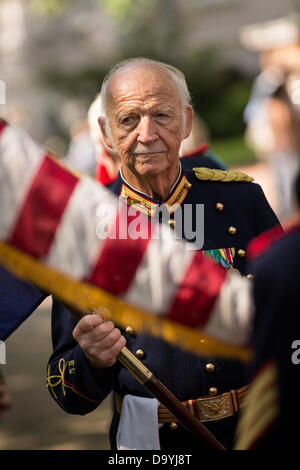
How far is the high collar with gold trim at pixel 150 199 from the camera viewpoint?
3.03 m

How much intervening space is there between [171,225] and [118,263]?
3.16 feet

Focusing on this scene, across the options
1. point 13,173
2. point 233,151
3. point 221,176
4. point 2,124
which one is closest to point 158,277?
point 13,173

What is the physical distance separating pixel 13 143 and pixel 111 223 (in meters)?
0.31

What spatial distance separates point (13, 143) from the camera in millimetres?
2023

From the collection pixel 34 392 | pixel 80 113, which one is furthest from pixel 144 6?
pixel 34 392

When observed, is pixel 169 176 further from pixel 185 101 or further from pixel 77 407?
pixel 77 407

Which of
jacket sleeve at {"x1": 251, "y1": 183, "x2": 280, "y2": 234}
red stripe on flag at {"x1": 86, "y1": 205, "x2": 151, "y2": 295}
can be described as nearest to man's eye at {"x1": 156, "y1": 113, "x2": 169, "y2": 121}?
jacket sleeve at {"x1": 251, "y1": 183, "x2": 280, "y2": 234}

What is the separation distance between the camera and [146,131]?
9.63ft

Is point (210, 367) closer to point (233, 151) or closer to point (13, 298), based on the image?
point (13, 298)

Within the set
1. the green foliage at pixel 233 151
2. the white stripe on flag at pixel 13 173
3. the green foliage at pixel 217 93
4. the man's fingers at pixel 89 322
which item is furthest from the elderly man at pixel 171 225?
the green foliage at pixel 217 93

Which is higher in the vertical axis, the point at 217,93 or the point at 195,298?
the point at 217,93

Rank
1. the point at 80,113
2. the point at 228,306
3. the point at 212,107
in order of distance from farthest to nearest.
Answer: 1. the point at 80,113
2. the point at 212,107
3. the point at 228,306

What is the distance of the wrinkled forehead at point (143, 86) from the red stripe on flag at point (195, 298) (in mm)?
1066
